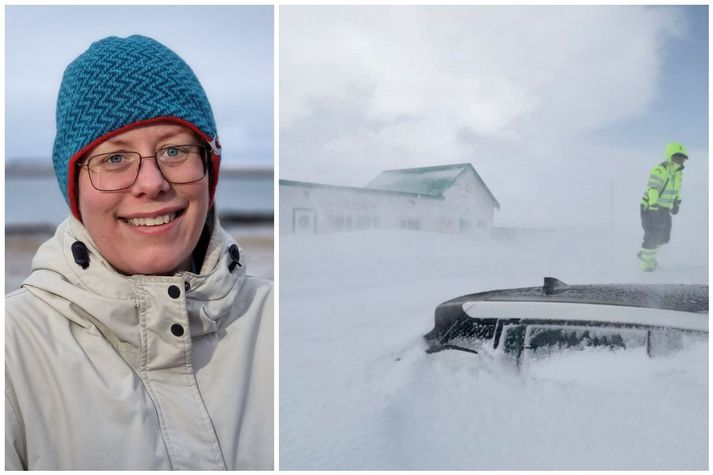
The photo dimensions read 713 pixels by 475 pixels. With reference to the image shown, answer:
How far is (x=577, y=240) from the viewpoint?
2.28 metres

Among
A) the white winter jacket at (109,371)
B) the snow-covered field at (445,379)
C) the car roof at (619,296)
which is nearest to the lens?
the white winter jacket at (109,371)

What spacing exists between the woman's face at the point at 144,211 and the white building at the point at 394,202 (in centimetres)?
71

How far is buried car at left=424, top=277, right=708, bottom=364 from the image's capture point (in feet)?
7.34

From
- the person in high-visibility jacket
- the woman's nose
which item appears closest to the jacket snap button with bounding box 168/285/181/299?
the woman's nose

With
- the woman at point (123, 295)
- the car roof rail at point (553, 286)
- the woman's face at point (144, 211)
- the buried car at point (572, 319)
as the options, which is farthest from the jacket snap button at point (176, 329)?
the car roof rail at point (553, 286)

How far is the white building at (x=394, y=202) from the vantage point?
Result: 218 centimetres

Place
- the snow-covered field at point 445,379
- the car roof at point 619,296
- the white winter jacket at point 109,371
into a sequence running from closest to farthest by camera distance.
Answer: the white winter jacket at point 109,371
the snow-covered field at point 445,379
the car roof at point 619,296

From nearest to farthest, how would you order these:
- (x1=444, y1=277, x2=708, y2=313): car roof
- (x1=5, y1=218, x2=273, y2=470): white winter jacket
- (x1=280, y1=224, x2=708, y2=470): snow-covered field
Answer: (x1=5, y1=218, x2=273, y2=470): white winter jacket < (x1=280, y1=224, x2=708, y2=470): snow-covered field < (x1=444, y1=277, x2=708, y2=313): car roof

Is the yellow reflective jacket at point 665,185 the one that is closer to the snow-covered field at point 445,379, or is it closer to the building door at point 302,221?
the snow-covered field at point 445,379

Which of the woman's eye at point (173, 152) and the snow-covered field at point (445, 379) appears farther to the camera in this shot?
the snow-covered field at point (445, 379)

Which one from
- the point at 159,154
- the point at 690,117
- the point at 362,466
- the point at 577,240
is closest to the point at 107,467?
the point at 159,154

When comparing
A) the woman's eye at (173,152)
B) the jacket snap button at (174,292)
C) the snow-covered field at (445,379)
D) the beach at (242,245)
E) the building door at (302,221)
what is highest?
the woman's eye at (173,152)

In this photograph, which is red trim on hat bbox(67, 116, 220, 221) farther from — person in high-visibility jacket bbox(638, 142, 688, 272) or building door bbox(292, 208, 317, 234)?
person in high-visibility jacket bbox(638, 142, 688, 272)

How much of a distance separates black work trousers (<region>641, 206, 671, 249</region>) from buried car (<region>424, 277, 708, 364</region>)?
0.15 m
